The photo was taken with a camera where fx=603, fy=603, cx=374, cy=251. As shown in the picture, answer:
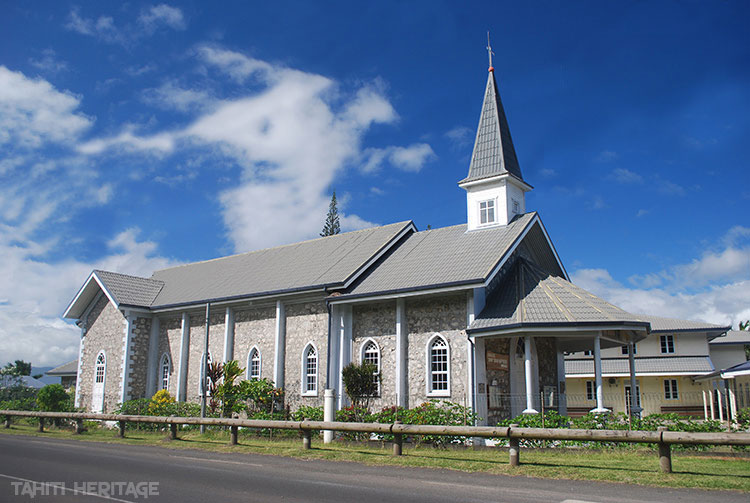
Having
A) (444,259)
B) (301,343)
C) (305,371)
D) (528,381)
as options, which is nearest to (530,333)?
(528,381)

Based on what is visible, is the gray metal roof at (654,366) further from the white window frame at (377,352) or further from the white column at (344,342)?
the white column at (344,342)

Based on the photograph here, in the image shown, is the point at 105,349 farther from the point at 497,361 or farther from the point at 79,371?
the point at 497,361

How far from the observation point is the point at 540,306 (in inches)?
741

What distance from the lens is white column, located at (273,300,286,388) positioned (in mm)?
23859

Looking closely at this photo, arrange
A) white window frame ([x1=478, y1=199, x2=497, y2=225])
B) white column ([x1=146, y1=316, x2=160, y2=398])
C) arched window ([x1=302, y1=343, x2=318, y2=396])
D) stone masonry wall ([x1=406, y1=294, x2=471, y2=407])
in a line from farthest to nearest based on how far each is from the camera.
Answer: white column ([x1=146, y1=316, x2=160, y2=398]), white window frame ([x1=478, y1=199, x2=497, y2=225]), arched window ([x1=302, y1=343, x2=318, y2=396]), stone masonry wall ([x1=406, y1=294, x2=471, y2=407])

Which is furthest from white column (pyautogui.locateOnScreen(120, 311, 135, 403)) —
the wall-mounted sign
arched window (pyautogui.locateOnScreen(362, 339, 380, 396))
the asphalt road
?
the wall-mounted sign

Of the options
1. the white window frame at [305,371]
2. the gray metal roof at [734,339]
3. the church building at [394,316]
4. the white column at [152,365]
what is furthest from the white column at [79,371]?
the gray metal roof at [734,339]

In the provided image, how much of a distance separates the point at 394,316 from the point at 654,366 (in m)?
22.9

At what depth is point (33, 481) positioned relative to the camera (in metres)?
10.4

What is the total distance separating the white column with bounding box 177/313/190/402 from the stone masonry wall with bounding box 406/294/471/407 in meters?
12.4

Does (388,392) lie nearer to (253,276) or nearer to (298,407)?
(298,407)

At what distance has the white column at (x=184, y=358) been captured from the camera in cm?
2777

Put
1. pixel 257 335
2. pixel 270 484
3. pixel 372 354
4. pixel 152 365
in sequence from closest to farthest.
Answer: pixel 270 484, pixel 372 354, pixel 257 335, pixel 152 365

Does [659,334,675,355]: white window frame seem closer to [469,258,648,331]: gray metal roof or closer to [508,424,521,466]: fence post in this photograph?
[469,258,648,331]: gray metal roof
